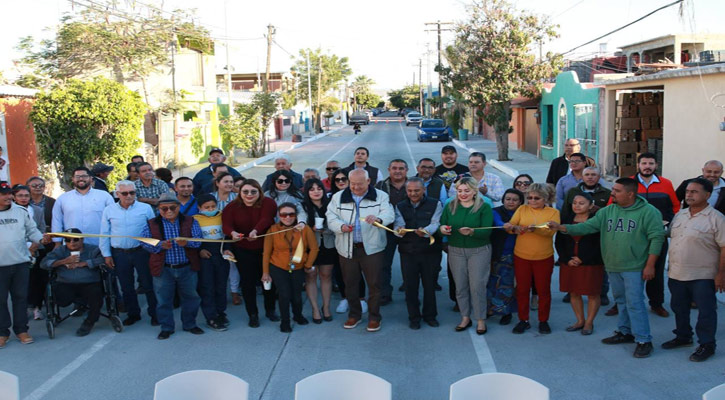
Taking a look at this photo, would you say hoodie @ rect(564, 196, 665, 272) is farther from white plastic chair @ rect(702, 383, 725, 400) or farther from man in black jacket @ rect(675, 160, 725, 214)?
white plastic chair @ rect(702, 383, 725, 400)

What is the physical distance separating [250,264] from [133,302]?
4.70ft

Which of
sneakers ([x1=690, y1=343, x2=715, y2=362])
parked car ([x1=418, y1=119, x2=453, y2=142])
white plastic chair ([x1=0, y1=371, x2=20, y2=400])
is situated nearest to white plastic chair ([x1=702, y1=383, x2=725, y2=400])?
sneakers ([x1=690, y1=343, x2=715, y2=362])

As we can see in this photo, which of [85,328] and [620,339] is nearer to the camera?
[620,339]

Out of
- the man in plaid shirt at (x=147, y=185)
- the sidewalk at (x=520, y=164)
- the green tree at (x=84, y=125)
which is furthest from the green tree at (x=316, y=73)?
the man in plaid shirt at (x=147, y=185)

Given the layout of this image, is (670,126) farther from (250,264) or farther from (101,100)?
(101,100)

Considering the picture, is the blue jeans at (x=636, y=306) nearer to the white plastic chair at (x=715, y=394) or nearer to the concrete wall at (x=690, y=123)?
the white plastic chair at (x=715, y=394)

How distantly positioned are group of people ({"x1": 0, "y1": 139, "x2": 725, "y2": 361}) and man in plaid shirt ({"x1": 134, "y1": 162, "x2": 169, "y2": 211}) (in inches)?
53.7

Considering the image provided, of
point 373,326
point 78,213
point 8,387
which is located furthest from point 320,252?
point 8,387

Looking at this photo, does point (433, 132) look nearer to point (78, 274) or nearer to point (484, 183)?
point (484, 183)

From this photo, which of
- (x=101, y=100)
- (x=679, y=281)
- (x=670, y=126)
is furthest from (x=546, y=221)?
(x=101, y=100)

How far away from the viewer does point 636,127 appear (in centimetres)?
1934

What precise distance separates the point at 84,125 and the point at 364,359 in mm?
13341

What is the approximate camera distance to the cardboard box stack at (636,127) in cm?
1903

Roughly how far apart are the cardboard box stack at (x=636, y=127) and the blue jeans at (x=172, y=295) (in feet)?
50.0
